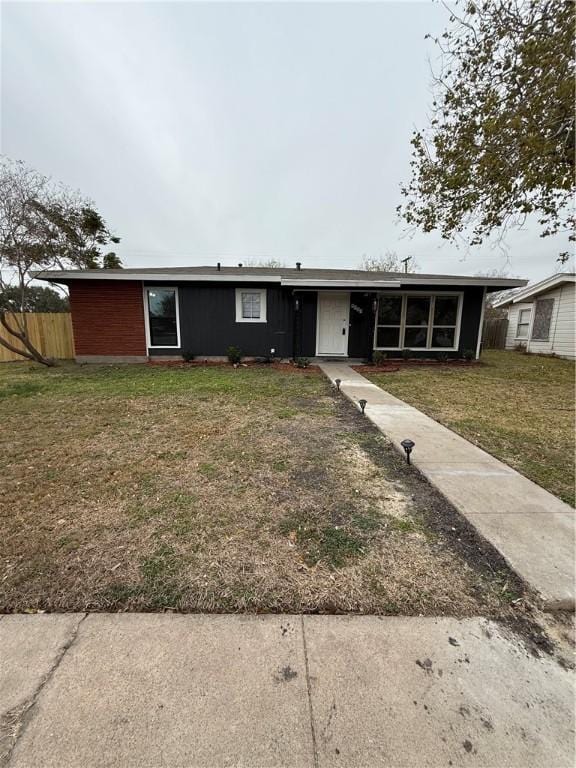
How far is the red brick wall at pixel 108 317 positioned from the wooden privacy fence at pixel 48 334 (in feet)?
8.17

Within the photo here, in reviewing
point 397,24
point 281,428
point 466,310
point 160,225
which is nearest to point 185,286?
point 281,428

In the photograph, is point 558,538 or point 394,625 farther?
point 558,538

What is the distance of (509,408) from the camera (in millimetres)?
5559

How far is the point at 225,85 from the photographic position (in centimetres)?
881

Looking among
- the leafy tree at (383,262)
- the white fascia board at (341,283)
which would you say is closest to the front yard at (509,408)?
the white fascia board at (341,283)

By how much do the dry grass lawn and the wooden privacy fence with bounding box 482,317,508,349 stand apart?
1589 centimetres

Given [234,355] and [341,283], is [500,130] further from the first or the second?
[234,355]

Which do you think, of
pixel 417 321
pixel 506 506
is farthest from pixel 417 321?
pixel 506 506

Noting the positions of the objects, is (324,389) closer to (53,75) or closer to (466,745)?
(466,745)

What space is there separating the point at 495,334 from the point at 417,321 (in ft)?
29.9

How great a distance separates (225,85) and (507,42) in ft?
21.4

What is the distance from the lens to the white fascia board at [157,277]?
9156mm

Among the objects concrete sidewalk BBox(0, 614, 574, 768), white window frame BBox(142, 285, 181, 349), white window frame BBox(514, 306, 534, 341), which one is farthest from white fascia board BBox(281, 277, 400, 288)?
white window frame BBox(514, 306, 534, 341)

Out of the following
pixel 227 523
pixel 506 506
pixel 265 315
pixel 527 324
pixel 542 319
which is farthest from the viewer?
Result: pixel 527 324
